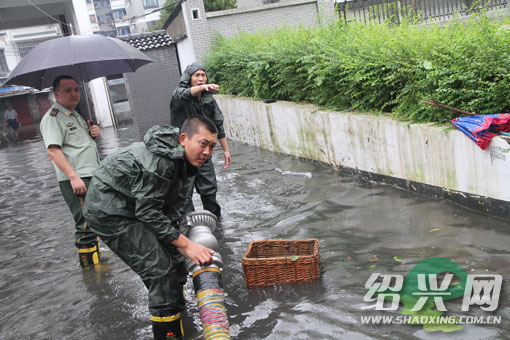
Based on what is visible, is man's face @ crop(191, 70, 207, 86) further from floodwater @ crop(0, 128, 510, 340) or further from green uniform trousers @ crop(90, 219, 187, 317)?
green uniform trousers @ crop(90, 219, 187, 317)

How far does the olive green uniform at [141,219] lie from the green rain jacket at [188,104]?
7.55 ft

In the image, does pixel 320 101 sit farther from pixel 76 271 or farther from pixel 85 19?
pixel 85 19

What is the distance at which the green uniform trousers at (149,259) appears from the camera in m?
3.59

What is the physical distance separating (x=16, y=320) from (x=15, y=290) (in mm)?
827

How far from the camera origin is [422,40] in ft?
20.3

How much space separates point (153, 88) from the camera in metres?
18.9

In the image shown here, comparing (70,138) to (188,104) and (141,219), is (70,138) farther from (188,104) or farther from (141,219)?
(141,219)

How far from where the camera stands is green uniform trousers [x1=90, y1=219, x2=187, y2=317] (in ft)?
11.8

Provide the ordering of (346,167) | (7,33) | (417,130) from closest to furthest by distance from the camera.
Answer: (417,130) < (346,167) < (7,33)

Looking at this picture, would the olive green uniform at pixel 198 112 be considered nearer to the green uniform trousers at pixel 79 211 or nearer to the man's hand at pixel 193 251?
the green uniform trousers at pixel 79 211

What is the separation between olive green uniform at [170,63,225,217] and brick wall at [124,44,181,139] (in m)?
12.6

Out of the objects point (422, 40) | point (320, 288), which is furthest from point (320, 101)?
point (320, 288)

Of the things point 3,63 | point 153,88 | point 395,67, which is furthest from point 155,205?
point 3,63

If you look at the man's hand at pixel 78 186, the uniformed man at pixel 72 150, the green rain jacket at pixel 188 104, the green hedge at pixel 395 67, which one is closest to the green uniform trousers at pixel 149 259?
the man's hand at pixel 78 186
